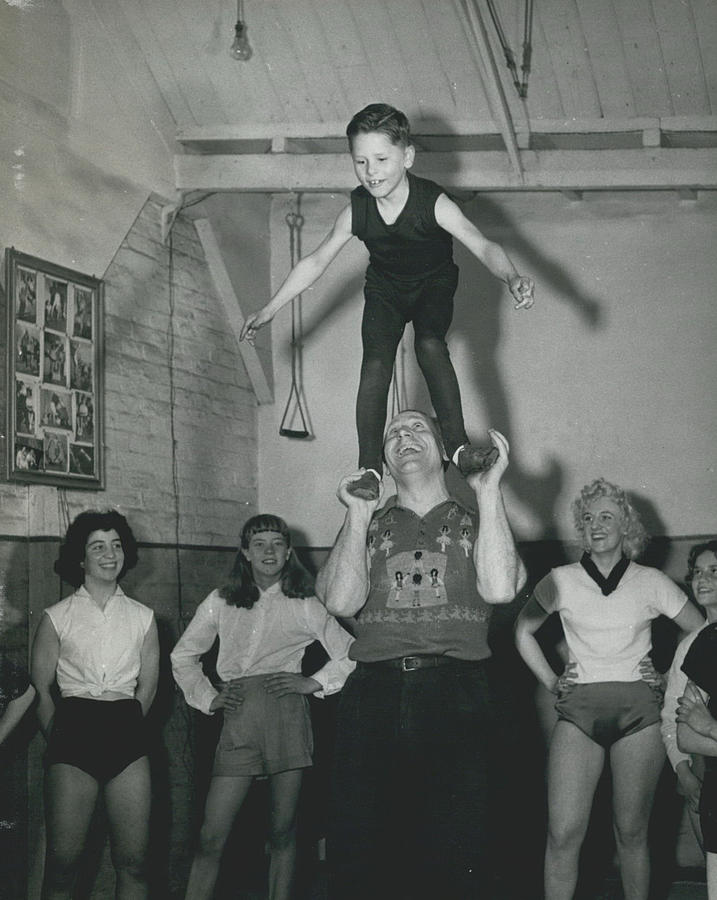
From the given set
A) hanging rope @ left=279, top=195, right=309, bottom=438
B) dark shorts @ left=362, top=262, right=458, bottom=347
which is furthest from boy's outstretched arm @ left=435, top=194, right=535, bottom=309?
hanging rope @ left=279, top=195, right=309, bottom=438

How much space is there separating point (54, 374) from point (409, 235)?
2.19 meters

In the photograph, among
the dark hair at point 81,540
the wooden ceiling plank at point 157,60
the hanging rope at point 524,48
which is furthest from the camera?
the wooden ceiling plank at point 157,60

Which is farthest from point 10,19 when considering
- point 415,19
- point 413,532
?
point 413,532

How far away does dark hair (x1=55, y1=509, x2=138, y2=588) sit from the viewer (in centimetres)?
470

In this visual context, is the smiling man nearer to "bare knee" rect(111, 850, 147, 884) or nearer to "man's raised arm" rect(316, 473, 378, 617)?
"man's raised arm" rect(316, 473, 378, 617)

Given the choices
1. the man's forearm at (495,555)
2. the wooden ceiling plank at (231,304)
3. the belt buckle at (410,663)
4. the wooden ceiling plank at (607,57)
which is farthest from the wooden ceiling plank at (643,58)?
the belt buckle at (410,663)

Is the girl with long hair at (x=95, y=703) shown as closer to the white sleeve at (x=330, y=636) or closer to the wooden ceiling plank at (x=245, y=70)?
the white sleeve at (x=330, y=636)

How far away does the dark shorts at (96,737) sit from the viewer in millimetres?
4371

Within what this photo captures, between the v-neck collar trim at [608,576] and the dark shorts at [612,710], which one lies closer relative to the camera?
the dark shorts at [612,710]

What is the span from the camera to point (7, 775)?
4.72 metres

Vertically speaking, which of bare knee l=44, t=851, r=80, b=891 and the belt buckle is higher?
the belt buckle

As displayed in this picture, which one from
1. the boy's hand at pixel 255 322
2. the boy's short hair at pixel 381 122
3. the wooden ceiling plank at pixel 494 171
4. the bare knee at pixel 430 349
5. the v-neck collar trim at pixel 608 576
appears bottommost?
the v-neck collar trim at pixel 608 576

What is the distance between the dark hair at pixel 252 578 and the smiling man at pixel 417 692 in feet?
4.88

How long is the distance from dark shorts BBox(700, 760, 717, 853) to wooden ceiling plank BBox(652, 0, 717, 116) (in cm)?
333
